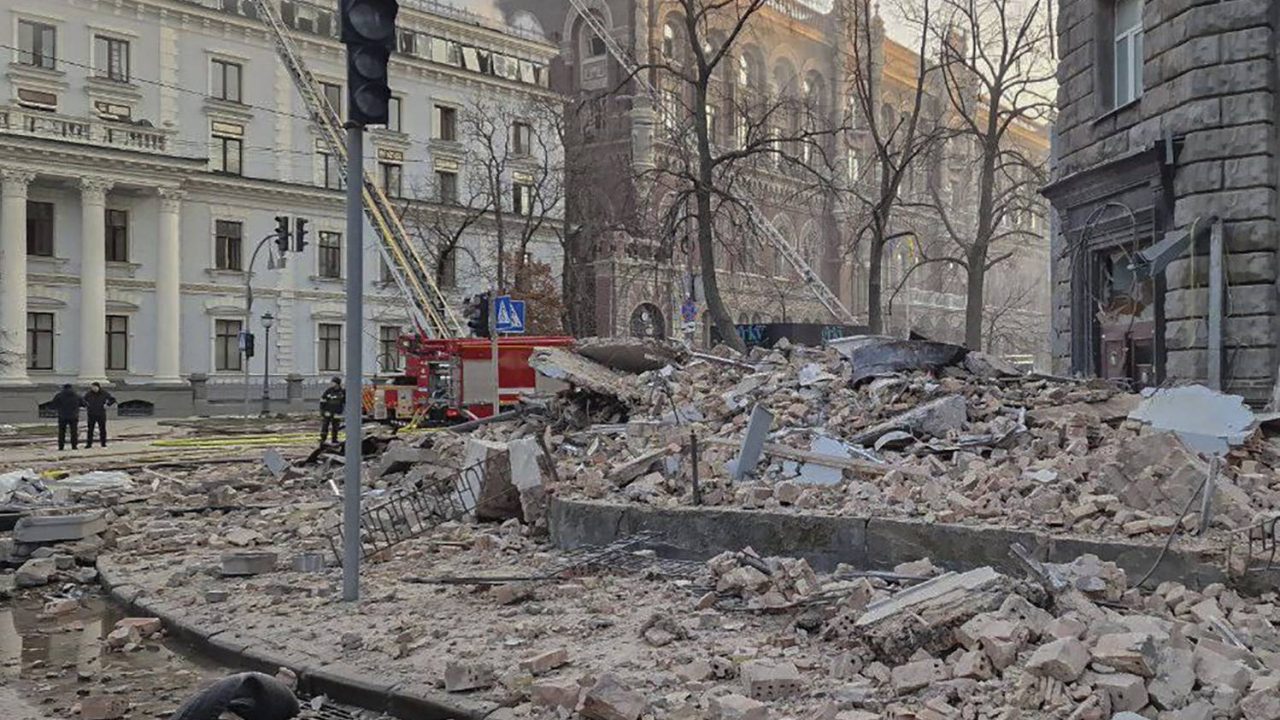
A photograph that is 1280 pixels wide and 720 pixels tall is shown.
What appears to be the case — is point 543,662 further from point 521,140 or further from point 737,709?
point 521,140

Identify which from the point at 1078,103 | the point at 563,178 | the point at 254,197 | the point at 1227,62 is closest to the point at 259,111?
the point at 254,197

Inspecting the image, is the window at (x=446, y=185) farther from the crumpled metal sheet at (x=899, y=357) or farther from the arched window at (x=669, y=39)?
the crumpled metal sheet at (x=899, y=357)

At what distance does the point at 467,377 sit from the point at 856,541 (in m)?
18.4

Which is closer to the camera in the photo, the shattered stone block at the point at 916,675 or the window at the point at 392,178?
the shattered stone block at the point at 916,675

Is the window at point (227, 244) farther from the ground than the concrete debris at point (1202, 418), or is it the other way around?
the window at point (227, 244)

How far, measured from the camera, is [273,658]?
649cm

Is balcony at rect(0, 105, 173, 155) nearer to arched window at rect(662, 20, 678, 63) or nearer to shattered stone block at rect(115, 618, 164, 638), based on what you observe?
arched window at rect(662, 20, 678, 63)

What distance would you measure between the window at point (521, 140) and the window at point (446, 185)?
10.6 feet

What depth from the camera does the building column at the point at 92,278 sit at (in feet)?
132

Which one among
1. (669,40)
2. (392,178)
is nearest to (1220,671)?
(392,178)

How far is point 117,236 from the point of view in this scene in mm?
42188

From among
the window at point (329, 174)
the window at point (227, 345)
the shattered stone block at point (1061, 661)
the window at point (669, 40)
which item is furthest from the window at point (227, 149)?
the shattered stone block at point (1061, 661)

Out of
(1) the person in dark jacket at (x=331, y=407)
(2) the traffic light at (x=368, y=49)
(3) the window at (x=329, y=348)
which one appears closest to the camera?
(2) the traffic light at (x=368, y=49)

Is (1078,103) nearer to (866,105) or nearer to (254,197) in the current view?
(866,105)
